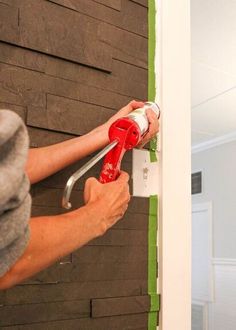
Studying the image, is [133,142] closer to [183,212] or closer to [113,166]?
[113,166]

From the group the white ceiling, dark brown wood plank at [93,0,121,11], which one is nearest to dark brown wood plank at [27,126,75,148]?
dark brown wood plank at [93,0,121,11]

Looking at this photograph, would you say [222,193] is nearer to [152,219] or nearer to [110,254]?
[152,219]

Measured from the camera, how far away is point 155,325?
950 mm

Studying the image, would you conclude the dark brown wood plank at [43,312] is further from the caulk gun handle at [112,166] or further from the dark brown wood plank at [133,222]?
the caulk gun handle at [112,166]

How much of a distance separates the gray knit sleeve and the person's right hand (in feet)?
0.54

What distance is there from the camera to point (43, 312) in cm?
80

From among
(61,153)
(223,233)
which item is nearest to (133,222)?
(61,153)

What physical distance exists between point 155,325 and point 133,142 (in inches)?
18.9

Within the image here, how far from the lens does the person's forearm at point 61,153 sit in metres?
0.79

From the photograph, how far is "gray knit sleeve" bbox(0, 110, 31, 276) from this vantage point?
0.47m

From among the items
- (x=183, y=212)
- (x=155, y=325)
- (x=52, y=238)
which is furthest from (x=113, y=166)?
A: (x=155, y=325)

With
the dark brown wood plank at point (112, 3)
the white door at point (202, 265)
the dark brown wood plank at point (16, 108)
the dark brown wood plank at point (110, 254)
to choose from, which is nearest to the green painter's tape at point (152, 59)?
the dark brown wood plank at point (112, 3)

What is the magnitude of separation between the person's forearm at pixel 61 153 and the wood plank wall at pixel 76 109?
1.4 inches

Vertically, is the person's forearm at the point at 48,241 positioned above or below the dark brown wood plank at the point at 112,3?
below
